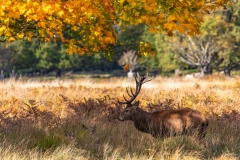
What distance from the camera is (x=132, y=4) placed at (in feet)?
24.1

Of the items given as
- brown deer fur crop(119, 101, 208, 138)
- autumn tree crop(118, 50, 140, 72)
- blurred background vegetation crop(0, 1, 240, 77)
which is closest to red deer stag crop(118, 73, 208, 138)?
brown deer fur crop(119, 101, 208, 138)

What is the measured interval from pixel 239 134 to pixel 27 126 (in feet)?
15.8

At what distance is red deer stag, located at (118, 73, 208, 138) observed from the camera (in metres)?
9.70

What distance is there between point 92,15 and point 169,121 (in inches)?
131

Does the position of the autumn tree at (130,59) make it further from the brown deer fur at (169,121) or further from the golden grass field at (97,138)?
the brown deer fur at (169,121)

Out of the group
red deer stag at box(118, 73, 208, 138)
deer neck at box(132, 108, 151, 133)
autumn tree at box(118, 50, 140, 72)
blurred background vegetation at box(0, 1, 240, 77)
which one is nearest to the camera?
red deer stag at box(118, 73, 208, 138)

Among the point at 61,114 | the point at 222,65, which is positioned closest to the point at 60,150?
the point at 61,114

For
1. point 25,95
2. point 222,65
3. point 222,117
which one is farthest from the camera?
point 222,65

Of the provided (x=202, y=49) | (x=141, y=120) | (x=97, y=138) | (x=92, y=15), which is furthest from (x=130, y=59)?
(x=92, y=15)

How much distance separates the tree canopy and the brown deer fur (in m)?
2.10

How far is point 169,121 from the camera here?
32.6 feet

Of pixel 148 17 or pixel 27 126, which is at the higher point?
pixel 148 17

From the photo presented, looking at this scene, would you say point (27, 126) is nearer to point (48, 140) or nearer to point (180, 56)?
point (48, 140)

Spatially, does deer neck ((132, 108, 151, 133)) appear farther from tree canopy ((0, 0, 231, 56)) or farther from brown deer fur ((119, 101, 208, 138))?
tree canopy ((0, 0, 231, 56))
